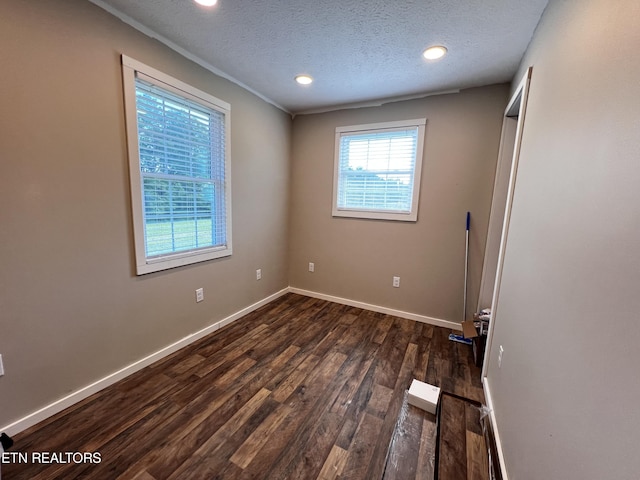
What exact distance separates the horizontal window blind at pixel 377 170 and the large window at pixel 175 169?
140 centimetres

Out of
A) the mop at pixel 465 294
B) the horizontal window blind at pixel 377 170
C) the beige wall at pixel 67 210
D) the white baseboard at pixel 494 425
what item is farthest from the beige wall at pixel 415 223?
the beige wall at pixel 67 210

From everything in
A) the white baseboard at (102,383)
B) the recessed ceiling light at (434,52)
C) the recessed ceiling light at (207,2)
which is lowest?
the white baseboard at (102,383)

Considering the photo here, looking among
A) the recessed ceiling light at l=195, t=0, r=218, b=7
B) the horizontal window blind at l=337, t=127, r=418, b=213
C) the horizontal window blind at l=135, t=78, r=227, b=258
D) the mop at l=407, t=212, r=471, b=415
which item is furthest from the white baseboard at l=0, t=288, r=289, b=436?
the recessed ceiling light at l=195, t=0, r=218, b=7

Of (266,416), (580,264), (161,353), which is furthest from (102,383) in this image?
(580,264)

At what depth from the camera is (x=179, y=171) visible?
7.06 ft

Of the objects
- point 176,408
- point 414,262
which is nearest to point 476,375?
point 414,262

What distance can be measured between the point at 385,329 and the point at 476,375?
2.96ft

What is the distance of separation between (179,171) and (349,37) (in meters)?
1.64

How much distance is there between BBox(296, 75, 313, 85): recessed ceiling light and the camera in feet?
7.79

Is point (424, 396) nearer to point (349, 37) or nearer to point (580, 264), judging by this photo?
point (580, 264)

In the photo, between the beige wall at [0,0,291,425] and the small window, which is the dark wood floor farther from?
the small window

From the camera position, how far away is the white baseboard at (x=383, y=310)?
2.86 m

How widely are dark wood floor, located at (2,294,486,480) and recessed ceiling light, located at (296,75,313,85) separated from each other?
2.47 m

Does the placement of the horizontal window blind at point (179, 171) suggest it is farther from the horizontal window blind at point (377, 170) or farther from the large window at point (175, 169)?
the horizontal window blind at point (377, 170)
